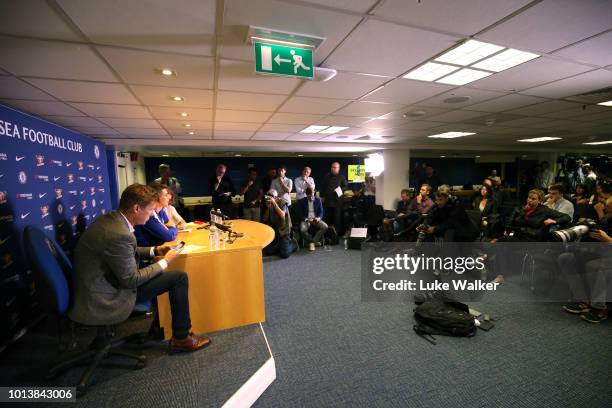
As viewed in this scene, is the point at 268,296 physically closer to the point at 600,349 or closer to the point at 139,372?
the point at 139,372

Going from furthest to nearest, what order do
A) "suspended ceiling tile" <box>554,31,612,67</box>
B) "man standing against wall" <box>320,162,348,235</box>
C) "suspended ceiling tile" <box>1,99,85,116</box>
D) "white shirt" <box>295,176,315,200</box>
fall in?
"man standing against wall" <box>320,162,348,235</box>
"white shirt" <box>295,176,315,200</box>
"suspended ceiling tile" <box>1,99,85,116</box>
"suspended ceiling tile" <box>554,31,612,67</box>

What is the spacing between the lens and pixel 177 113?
349 cm

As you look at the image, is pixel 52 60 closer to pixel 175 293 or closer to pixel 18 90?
pixel 18 90

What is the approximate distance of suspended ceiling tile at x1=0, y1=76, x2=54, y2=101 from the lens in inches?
84.2

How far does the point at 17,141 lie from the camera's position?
8.84ft

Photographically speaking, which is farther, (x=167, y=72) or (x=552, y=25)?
(x=167, y=72)

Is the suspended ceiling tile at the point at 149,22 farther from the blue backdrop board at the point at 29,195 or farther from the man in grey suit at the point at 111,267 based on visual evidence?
the blue backdrop board at the point at 29,195

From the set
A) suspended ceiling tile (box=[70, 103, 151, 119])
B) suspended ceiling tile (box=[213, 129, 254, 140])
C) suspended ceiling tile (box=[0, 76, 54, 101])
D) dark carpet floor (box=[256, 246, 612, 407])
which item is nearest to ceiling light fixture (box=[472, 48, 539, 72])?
dark carpet floor (box=[256, 246, 612, 407])

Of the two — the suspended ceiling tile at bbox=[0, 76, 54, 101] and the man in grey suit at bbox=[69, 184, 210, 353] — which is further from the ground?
the suspended ceiling tile at bbox=[0, 76, 54, 101]

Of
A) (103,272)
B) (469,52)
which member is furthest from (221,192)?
(469,52)

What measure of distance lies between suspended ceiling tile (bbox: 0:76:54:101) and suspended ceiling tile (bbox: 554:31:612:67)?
4243mm

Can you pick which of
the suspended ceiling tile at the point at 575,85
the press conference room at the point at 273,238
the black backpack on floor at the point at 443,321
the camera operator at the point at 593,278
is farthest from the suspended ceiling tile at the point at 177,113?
the camera operator at the point at 593,278

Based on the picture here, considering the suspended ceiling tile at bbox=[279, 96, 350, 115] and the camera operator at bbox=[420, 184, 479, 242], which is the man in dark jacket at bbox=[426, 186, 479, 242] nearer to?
the camera operator at bbox=[420, 184, 479, 242]

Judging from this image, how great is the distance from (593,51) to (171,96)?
3620 mm
